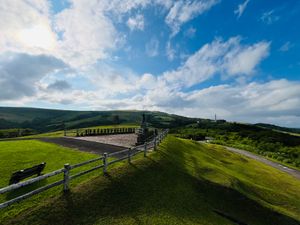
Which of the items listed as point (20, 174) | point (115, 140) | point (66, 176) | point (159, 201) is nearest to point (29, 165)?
point (20, 174)

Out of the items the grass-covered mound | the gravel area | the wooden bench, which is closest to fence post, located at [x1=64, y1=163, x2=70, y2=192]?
the grass-covered mound

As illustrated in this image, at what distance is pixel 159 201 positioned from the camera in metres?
10.5

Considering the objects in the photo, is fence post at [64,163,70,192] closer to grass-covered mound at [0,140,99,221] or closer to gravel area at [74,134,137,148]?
grass-covered mound at [0,140,99,221]

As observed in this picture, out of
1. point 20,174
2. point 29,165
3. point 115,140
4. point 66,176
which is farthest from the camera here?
point 115,140

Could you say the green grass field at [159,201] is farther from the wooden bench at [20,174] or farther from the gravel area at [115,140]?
the gravel area at [115,140]

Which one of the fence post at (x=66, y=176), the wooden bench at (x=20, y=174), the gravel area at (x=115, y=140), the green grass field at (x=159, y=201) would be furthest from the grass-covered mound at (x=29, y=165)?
the gravel area at (x=115, y=140)

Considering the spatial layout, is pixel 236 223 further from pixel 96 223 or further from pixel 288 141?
pixel 288 141

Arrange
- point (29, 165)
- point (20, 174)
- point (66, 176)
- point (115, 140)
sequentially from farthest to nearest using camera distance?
1. point (115, 140)
2. point (29, 165)
3. point (20, 174)
4. point (66, 176)

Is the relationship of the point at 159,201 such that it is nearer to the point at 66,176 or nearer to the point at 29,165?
the point at 66,176

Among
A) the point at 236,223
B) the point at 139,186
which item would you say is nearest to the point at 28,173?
the point at 139,186

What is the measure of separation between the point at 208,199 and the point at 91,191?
25.4 feet

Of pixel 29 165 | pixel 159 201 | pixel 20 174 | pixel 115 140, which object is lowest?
pixel 159 201

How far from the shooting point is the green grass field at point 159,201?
804 cm

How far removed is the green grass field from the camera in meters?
8.04
